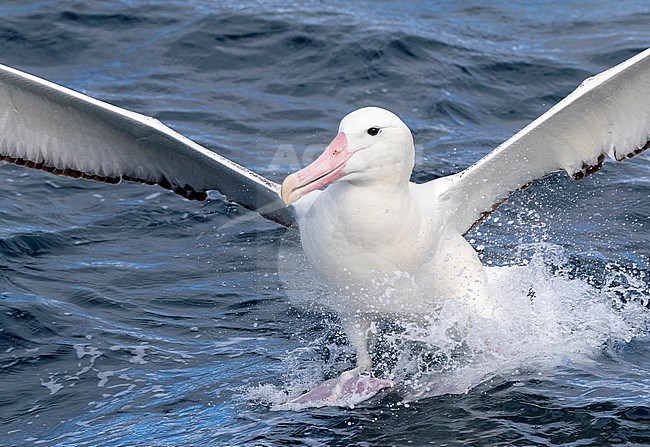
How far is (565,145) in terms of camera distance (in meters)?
7.10

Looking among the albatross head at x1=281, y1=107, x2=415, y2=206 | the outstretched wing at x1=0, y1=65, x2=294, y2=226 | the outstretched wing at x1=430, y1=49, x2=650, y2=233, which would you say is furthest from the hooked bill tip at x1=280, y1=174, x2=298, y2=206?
the outstretched wing at x1=430, y1=49, x2=650, y2=233

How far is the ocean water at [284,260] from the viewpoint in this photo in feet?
20.7

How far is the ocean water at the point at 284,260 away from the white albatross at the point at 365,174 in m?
0.31

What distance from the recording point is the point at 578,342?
714 cm

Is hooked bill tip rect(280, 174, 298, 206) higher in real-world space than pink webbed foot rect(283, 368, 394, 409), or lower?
higher

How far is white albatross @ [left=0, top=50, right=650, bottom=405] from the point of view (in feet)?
20.7

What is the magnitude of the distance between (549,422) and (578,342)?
129 centimetres

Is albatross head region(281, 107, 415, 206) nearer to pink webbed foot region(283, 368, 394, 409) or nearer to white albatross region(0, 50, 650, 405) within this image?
white albatross region(0, 50, 650, 405)

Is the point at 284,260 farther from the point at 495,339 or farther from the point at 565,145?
the point at 565,145

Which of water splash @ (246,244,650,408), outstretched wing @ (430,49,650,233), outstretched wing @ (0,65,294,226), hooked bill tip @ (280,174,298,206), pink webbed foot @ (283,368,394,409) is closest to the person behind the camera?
hooked bill tip @ (280,174,298,206)

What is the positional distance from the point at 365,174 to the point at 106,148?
2043mm

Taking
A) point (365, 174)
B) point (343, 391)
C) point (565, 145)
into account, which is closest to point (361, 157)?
point (365, 174)

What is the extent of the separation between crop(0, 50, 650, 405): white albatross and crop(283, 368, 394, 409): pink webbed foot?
1 cm

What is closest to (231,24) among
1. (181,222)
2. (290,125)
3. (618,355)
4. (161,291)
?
(290,125)
